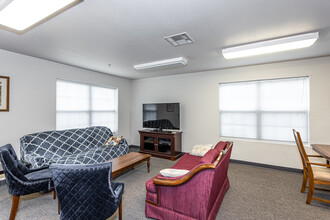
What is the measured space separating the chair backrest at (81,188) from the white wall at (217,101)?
341cm

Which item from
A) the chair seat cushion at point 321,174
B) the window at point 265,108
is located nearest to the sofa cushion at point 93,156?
the window at point 265,108

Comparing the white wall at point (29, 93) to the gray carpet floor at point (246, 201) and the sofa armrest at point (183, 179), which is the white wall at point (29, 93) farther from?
the sofa armrest at point (183, 179)

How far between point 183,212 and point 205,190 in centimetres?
41

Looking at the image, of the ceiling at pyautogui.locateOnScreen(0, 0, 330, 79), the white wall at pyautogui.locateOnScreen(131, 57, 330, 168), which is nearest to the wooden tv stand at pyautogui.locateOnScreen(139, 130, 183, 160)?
the white wall at pyautogui.locateOnScreen(131, 57, 330, 168)

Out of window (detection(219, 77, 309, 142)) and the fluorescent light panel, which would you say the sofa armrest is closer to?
the fluorescent light panel

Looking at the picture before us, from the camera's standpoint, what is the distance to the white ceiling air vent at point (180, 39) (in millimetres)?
2295

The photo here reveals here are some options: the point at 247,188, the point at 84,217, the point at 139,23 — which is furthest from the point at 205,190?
the point at 139,23

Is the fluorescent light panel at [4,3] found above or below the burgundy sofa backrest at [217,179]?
above

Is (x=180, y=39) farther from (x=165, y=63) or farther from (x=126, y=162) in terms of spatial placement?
(x=126, y=162)

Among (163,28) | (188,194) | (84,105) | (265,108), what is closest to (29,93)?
(84,105)

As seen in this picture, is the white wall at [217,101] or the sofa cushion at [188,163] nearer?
the sofa cushion at [188,163]

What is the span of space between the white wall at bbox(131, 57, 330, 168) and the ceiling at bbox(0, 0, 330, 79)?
433 millimetres

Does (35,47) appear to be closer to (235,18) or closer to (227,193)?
(235,18)

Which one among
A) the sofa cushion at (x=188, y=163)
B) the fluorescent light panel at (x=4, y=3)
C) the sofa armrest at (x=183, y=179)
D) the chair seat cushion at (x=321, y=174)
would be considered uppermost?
the fluorescent light panel at (x=4, y=3)
